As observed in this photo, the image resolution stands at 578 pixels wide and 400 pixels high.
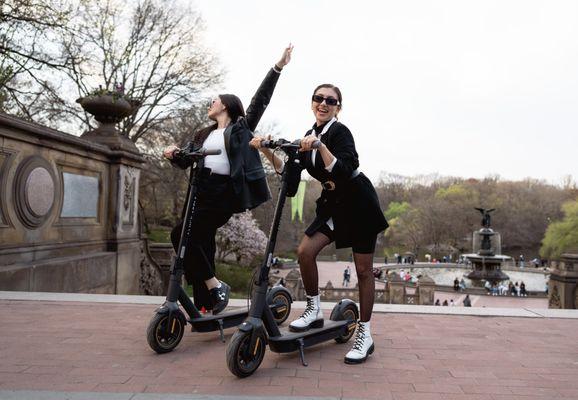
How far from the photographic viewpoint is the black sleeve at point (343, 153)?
3361 millimetres

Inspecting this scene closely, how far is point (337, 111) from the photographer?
3811 millimetres

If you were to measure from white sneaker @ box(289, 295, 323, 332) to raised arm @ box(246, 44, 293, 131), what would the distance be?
1604 millimetres

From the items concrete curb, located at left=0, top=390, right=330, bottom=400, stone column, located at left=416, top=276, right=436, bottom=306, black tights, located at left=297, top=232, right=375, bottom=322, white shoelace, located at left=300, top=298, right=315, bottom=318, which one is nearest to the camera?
concrete curb, located at left=0, top=390, right=330, bottom=400

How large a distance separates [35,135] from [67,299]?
2.54 meters

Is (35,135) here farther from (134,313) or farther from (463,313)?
Answer: (463,313)

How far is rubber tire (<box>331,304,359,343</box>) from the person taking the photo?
4.01 meters

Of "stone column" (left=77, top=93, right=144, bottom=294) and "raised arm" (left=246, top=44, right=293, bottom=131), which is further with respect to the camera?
"stone column" (left=77, top=93, right=144, bottom=294)

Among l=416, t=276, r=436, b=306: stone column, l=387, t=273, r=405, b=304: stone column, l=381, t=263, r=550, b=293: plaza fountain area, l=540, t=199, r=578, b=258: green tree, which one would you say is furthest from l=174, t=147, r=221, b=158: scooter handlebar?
l=540, t=199, r=578, b=258: green tree

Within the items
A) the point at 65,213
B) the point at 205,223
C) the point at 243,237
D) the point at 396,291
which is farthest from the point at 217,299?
the point at 243,237

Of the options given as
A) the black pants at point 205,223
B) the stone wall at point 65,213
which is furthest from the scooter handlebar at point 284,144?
the stone wall at point 65,213

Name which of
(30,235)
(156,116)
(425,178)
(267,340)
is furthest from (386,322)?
(425,178)

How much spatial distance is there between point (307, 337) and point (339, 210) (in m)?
0.95

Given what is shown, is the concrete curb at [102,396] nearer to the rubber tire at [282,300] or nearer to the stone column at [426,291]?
the rubber tire at [282,300]

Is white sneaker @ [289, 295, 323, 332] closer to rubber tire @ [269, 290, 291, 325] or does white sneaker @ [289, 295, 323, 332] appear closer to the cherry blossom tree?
rubber tire @ [269, 290, 291, 325]
